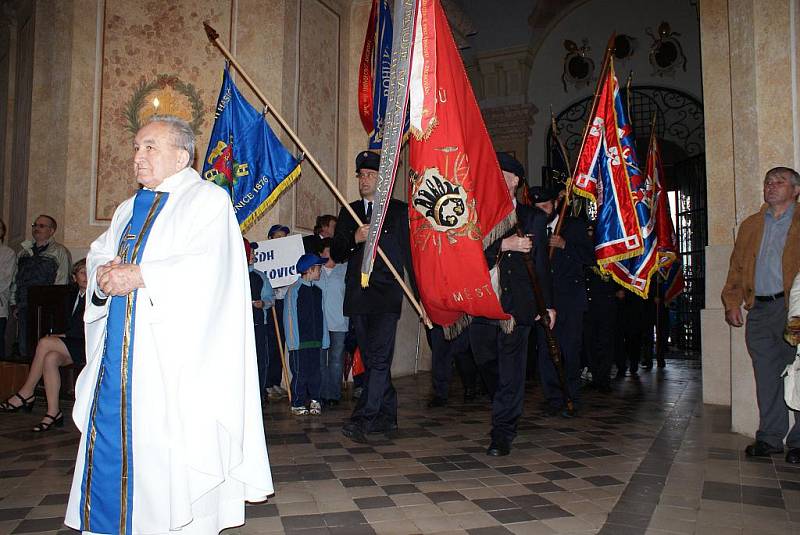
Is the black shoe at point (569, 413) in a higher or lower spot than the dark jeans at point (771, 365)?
lower

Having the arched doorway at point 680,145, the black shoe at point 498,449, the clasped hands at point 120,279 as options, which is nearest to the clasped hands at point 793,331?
the black shoe at point 498,449

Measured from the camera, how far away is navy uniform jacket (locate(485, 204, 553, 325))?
450 cm

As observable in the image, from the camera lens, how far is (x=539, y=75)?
649 inches

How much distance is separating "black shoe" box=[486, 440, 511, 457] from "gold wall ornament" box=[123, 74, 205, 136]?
5.75 metres

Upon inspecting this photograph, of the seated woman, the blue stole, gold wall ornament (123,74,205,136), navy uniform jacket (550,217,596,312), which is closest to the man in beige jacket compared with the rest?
navy uniform jacket (550,217,596,312)

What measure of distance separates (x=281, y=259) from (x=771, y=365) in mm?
4422

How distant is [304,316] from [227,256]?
370cm

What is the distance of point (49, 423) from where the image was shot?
17.5 feet

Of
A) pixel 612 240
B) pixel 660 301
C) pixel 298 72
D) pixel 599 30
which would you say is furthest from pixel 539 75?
pixel 612 240

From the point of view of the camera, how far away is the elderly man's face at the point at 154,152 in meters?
2.70

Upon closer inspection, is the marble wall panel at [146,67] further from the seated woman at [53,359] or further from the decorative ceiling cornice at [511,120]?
the decorative ceiling cornice at [511,120]

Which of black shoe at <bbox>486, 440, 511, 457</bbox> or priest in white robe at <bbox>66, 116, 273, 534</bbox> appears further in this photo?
black shoe at <bbox>486, 440, 511, 457</bbox>

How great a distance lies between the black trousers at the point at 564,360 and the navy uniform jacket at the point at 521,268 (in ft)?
5.69

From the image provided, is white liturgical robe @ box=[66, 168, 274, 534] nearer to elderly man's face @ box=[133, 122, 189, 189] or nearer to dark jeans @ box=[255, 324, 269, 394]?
elderly man's face @ box=[133, 122, 189, 189]
